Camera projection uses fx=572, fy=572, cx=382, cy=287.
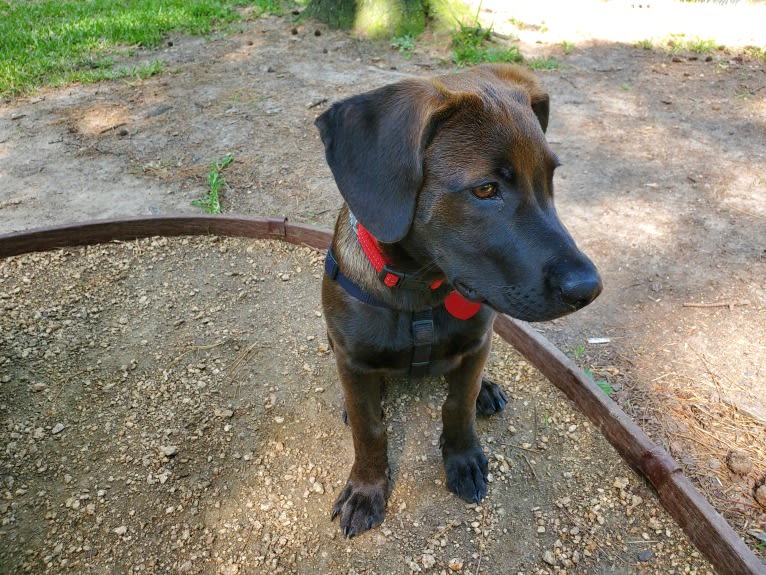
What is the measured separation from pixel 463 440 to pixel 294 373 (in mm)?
1195

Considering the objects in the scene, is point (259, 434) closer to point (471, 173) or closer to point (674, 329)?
point (471, 173)

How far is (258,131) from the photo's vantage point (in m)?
6.18

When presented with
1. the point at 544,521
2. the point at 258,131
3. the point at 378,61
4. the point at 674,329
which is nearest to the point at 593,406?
the point at 544,521

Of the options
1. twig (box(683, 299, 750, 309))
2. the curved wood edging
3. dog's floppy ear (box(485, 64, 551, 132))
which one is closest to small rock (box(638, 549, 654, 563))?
the curved wood edging

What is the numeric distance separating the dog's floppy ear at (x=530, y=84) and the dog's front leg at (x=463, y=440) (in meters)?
1.15

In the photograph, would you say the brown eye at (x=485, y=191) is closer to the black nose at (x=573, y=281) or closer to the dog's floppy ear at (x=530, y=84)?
the black nose at (x=573, y=281)

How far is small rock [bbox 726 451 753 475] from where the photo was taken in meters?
2.86

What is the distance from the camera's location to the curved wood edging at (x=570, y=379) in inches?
98.3

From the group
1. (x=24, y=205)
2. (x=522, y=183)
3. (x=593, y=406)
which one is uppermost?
(x=522, y=183)

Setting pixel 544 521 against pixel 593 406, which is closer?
pixel 544 521

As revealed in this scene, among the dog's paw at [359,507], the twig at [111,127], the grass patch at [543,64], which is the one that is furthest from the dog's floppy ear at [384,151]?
the grass patch at [543,64]

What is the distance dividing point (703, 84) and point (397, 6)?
172 inches

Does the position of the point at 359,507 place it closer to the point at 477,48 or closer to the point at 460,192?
the point at 460,192

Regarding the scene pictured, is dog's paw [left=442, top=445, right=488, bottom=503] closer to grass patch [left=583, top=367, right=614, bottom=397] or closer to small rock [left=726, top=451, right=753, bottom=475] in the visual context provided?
grass patch [left=583, top=367, right=614, bottom=397]
